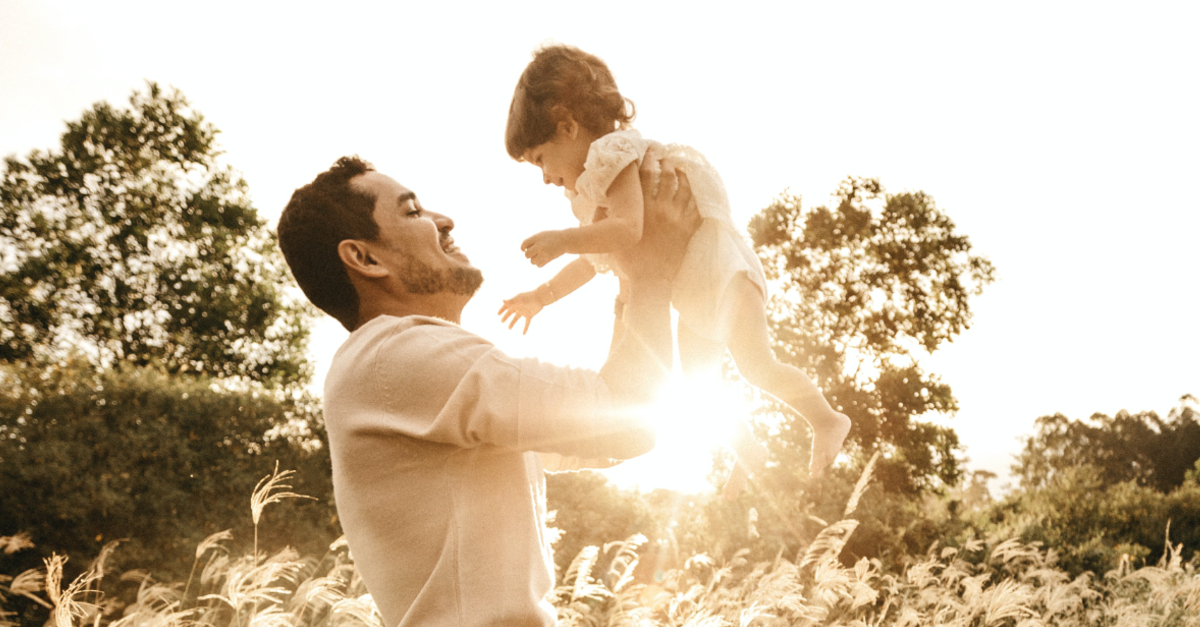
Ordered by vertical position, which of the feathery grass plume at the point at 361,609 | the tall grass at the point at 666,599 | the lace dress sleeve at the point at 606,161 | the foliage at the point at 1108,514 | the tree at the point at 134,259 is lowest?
the feathery grass plume at the point at 361,609

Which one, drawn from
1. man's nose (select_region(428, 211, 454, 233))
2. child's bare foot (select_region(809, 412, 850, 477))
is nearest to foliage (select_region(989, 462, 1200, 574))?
child's bare foot (select_region(809, 412, 850, 477))

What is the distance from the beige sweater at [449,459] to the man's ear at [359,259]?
0.94 feet

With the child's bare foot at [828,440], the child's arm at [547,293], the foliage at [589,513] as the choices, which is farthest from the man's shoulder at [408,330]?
the foliage at [589,513]

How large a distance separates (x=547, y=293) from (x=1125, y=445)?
112 feet

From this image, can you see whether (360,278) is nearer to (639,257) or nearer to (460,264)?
(460,264)

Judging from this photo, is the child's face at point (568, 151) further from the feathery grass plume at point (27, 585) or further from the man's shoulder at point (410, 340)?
the feathery grass plume at point (27, 585)

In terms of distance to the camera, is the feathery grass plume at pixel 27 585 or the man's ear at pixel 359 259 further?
the feathery grass plume at pixel 27 585

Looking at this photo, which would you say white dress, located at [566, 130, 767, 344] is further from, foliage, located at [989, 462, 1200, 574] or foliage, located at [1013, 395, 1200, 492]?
foliage, located at [1013, 395, 1200, 492]

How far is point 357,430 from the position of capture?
1409 mm

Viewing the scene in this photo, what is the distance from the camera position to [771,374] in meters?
2.32

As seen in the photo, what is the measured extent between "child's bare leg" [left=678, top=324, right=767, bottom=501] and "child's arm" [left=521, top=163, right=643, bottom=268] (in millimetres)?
501

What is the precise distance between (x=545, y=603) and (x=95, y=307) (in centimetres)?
1449

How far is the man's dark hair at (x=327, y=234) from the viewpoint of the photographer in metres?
1.75

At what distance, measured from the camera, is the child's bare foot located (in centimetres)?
229
